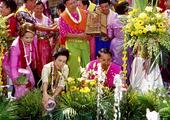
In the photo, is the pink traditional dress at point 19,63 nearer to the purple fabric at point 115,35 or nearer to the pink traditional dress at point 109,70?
the pink traditional dress at point 109,70

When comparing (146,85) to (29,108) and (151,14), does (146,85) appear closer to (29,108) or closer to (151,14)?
(151,14)

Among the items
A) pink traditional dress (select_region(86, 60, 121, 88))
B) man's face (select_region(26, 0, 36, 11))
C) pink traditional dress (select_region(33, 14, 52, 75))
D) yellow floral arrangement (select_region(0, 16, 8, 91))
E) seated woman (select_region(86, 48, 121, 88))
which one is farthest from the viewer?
man's face (select_region(26, 0, 36, 11))

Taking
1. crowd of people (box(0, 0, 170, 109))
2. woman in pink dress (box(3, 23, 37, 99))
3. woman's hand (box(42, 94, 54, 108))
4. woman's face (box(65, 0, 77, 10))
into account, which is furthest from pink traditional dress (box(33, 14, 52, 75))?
woman's hand (box(42, 94, 54, 108))

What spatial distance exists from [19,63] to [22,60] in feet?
0.23

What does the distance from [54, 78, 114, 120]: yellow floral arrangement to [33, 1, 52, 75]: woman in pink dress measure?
1425 millimetres

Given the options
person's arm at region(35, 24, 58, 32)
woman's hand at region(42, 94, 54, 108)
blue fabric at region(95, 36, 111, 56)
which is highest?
person's arm at region(35, 24, 58, 32)

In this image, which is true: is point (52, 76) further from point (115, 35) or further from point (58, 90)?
point (115, 35)

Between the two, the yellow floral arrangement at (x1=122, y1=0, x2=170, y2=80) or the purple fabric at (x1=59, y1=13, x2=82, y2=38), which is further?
the purple fabric at (x1=59, y1=13, x2=82, y2=38)

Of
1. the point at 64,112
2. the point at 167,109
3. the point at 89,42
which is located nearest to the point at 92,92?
the point at 64,112

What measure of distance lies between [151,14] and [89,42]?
1.38 m

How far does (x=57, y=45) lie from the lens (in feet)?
24.4

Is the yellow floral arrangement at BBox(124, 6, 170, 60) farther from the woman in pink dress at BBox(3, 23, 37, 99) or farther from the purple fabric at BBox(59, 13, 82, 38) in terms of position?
the woman in pink dress at BBox(3, 23, 37, 99)

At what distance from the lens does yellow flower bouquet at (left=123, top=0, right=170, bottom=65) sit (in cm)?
602

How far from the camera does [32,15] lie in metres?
7.39
